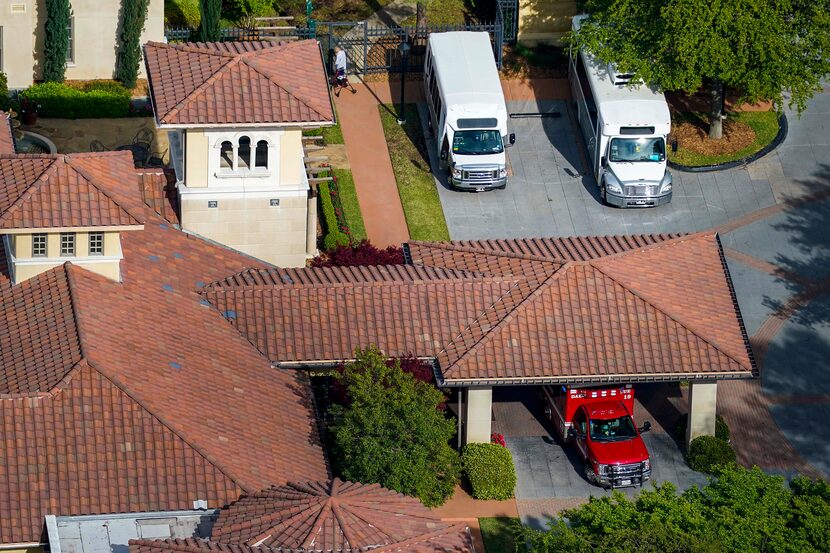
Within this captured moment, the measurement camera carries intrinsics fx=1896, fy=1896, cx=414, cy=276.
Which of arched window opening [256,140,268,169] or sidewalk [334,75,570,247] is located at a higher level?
arched window opening [256,140,268,169]

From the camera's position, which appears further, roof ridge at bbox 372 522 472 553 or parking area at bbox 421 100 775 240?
parking area at bbox 421 100 775 240

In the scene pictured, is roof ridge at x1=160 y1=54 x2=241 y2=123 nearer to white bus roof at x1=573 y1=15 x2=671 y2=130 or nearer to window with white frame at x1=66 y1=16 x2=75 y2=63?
window with white frame at x1=66 y1=16 x2=75 y2=63

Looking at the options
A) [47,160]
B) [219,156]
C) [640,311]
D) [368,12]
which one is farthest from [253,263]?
[368,12]

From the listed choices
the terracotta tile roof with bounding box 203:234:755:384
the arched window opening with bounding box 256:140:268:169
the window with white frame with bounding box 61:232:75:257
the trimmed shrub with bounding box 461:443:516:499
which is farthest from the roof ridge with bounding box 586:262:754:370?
the window with white frame with bounding box 61:232:75:257

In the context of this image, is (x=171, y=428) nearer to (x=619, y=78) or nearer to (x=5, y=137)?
(x=5, y=137)

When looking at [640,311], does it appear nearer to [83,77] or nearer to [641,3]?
[641,3]

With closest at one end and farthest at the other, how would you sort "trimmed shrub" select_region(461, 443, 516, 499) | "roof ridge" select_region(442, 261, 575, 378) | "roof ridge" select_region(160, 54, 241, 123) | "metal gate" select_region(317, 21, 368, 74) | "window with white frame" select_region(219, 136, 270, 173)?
"roof ridge" select_region(442, 261, 575, 378)
"trimmed shrub" select_region(461, 443, 516, 499)
"roof ridge" select_region(160, 54, 241, 123)
"window with white frame" select_region(219, 136, 270, 173)
"metal gate" select_region(317, 21, 368, 74)
